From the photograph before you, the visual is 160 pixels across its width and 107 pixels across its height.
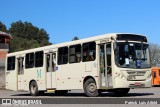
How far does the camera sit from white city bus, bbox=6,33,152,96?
19.4 metres

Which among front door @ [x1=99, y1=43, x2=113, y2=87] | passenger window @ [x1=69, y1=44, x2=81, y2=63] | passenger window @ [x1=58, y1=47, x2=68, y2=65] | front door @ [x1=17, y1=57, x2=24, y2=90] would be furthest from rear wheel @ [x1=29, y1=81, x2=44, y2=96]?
front door @ [x1=99, y1=43, x2=113, y2=87]

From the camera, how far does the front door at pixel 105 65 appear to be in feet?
64.2

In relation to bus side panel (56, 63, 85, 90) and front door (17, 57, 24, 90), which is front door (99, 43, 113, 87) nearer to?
bus side panel (56, 63, 85, 90)

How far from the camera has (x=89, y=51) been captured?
20734 millimetres

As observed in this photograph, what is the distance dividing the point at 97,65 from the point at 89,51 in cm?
104

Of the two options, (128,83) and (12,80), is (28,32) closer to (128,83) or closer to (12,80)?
(12,80)

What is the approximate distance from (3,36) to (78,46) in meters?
56.7

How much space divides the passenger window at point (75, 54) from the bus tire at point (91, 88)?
1460 millimetres

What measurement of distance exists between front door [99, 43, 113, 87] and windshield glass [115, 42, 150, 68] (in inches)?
21.2

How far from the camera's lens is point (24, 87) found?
2672 centimetres

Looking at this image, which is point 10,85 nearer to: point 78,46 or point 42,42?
point 78,46

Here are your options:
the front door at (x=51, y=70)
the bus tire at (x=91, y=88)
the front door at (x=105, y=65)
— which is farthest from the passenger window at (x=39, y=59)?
the front door at (x=105, y=65)

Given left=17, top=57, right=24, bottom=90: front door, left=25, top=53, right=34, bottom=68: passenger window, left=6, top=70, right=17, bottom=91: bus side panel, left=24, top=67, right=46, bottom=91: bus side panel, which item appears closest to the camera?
left=24, top=67, right=46, bottom=91: bus side panel

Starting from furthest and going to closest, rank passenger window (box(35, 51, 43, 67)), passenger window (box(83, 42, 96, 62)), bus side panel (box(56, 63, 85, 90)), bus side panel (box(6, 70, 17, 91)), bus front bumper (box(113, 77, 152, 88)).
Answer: bus side panel (box(6, 70, 17, 91)) → passenger window (box(35, 51, 43, 67)) → bus side panel (box(56, 63, 85, 90)) → passenger window (box(83, 42, 96, 62)) → bus front bumper (box(113, 77, 152, 88))
